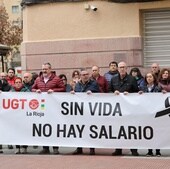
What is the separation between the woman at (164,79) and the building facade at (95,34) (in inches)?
194

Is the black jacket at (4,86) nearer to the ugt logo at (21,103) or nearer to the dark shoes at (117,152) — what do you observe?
the ugt logo at (21,103)

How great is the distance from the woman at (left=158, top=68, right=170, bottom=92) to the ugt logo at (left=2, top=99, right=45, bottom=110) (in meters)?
2.51

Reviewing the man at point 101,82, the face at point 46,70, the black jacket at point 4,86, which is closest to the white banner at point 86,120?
the face at point 46,70

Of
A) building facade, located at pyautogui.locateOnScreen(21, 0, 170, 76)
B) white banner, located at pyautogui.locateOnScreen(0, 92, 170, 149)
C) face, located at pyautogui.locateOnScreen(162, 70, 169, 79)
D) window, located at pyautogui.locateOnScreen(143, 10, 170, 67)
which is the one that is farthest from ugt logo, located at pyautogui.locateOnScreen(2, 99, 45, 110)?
window, located at pyautogui.locateOnScreen(143, 10, 170, 67)

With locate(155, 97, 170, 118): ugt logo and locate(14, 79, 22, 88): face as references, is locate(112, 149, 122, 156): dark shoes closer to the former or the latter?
locate(155, 97, 170, 118): ugt logo

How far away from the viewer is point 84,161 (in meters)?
10.3

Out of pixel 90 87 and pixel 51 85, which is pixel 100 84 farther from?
pixel 51 85

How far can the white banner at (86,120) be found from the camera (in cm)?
1092

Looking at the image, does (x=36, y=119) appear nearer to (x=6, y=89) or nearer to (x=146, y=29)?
(x=6, y=89)

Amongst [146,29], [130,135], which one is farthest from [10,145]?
[146,29]

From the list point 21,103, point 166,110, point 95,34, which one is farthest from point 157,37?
point 21,103

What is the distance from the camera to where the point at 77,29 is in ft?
55.6

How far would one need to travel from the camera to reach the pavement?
9.79 metres

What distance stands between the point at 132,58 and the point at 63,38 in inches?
91.9
